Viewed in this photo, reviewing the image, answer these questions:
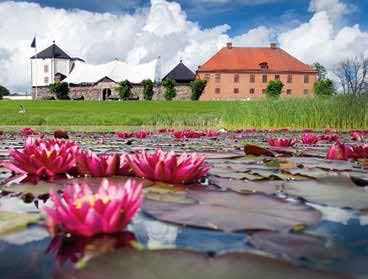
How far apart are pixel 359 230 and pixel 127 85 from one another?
Result: 125 feet

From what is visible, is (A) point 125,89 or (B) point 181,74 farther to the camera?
(B) point 181,74

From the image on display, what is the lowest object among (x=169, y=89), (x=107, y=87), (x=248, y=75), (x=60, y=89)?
(x=60, y=89)

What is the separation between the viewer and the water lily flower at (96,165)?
105cm

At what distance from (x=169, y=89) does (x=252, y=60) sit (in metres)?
9.78

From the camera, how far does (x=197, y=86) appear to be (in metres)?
37.2

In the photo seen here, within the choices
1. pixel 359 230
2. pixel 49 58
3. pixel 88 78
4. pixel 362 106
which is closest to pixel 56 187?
pixel 359 230

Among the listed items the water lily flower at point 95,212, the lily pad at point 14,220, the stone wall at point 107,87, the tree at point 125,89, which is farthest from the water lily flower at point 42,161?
the stone wall at point 107,87

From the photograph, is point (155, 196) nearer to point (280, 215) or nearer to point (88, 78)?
point (280, 215)

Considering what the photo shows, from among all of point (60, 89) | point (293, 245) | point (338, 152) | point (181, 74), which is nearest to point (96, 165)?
point (293, 245)

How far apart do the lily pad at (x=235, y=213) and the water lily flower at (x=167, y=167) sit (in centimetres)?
16

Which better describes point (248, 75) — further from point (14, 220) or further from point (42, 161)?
point (14, 220)

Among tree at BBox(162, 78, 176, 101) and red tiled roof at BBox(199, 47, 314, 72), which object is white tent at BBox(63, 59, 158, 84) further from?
red tiled roof at BBox(199, 47, 314, 72)

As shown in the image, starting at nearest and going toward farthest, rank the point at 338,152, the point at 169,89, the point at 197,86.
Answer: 1. the point at 338,152
2. the point at 169,89
3. the point at 197,86

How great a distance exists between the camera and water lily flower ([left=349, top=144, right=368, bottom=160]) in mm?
1852
